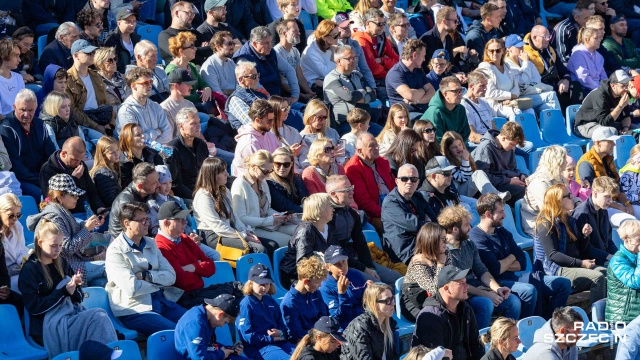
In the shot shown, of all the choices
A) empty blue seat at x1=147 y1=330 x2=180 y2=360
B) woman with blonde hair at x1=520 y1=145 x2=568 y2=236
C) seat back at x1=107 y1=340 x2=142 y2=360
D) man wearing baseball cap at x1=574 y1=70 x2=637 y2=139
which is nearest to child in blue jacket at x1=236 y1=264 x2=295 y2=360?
empty blue seat at x1=147 y1=330 x2=180 y2=360

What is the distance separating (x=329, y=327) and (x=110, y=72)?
13.5 ft

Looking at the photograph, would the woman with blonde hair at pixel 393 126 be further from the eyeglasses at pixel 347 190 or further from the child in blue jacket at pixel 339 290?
the child in blue jacket at pixel 339 290

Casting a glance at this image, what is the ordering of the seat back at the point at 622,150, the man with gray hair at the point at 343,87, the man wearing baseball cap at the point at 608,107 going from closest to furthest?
the man with gray hair at the point at 343,87 → the seat back at the point at 622,150 → the man wearing baseball cap at the point at 608,107

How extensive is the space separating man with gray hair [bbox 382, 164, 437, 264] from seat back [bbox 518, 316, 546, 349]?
1.13 metres

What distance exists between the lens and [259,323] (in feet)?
28.6

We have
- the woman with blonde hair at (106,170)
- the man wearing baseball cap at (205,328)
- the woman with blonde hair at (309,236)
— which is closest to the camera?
the man wearing baseball cap at (205,328)

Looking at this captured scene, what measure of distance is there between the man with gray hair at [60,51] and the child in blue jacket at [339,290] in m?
3.75

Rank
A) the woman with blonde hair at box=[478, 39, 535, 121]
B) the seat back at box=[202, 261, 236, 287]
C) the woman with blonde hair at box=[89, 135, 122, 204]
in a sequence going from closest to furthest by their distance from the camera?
the seat back at box=[202, 261, 236, 287] → the woman with blonde hair at box=[89, 135, 122, 204] → the woman with blonde hair at box=[478, 39, 535, 121]

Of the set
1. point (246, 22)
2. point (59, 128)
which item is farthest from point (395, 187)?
point (246, 22)

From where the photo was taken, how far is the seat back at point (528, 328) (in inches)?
378

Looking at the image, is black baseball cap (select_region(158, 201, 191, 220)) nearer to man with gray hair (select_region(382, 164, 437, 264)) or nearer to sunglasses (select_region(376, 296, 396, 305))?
sunglasses (select_region(376, 296, 396, 305))

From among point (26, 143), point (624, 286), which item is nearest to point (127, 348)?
point (26, 143)

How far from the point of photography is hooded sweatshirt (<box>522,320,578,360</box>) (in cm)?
895

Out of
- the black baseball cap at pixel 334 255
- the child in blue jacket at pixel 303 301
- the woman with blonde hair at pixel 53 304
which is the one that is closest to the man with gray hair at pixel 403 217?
the black baseball cap at pixel 334 255
